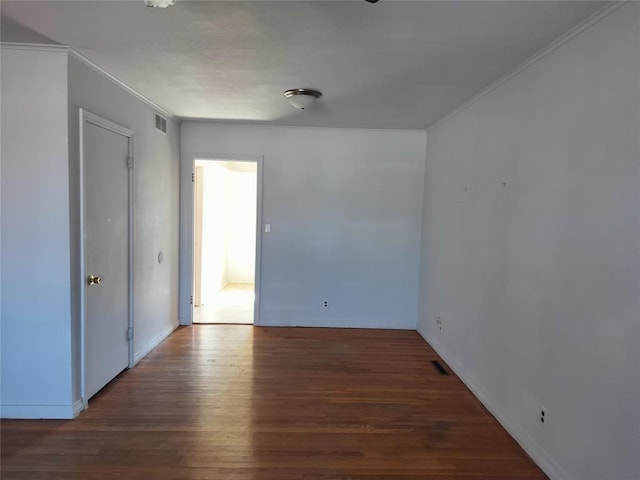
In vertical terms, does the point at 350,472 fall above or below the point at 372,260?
below

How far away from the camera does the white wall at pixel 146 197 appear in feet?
8.17

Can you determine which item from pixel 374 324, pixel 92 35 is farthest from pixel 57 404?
pixel 374 324

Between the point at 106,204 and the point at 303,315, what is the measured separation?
2.65m

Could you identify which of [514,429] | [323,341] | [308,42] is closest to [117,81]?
[308,42]

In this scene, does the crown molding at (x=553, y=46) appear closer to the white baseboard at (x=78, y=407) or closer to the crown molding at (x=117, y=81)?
the crown molding at (x=117, y=81)

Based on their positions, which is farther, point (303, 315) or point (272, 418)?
point (303, 315)

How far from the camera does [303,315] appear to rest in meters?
4.69

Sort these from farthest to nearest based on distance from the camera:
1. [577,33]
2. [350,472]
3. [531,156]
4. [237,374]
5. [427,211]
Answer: [427,211] < [237,374] < [531,156] < [350,472] < [577,33]

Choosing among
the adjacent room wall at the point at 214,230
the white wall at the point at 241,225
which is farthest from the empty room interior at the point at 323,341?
the white wall at the point at 241,225

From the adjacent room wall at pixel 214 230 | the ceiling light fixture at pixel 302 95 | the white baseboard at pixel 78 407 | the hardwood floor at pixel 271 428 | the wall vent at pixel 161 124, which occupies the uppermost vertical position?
the ceiling light fixture at pixel 302 95

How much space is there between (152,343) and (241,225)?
12.8 feet

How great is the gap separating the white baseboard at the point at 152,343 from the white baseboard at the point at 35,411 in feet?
2.92

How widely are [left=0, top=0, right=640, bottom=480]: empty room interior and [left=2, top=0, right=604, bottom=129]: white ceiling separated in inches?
0.7

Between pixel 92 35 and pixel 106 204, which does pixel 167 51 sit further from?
pixel 106 204
